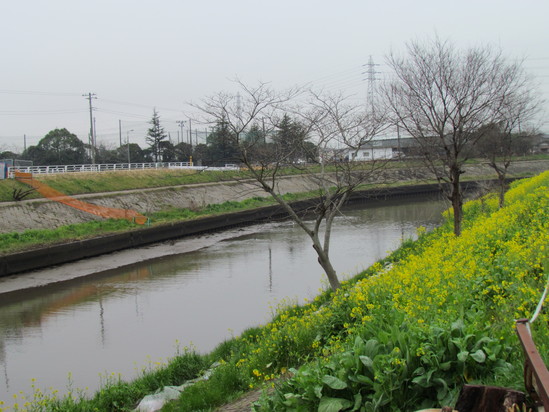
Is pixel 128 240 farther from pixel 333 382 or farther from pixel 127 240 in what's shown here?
pixel 333 382

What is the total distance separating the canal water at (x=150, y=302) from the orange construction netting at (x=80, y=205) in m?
4.71

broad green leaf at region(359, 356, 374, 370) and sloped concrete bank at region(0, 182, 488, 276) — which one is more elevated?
broad green leaf at region(359, 356, 374, 370)

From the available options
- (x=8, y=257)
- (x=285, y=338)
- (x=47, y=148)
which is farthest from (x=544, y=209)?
(x=47, y=148)

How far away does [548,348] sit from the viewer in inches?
123

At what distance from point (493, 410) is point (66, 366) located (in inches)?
354

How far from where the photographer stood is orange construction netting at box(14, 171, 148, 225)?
2728cm

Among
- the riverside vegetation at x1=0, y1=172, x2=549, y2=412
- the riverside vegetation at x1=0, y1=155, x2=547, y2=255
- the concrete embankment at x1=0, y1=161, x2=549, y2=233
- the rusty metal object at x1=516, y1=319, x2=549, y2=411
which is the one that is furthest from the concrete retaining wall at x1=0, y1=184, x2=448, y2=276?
the rusty metal object at x1=516, y1=319, x2=549, y2=411

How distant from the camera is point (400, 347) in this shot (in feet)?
11.7

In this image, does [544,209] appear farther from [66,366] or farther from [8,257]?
[8,257]

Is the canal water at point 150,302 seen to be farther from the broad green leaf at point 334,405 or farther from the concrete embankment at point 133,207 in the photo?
the broad green leaf at point 334,405

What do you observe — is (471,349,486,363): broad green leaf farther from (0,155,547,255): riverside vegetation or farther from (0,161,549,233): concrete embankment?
(0,155,547,255): riverside vegetation

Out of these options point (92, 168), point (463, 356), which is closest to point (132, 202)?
point (92, 168)

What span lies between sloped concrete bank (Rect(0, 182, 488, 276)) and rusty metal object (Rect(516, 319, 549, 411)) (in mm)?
9618

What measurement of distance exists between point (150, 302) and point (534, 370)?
13.1 m
